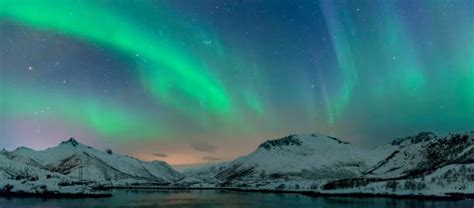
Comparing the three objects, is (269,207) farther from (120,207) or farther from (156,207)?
(120,207)

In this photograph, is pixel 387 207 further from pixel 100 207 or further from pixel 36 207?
pixel 36 207

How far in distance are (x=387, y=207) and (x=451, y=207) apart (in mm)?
16718

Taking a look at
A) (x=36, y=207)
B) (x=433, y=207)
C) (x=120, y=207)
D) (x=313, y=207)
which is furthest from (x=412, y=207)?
(x=36, y=207)

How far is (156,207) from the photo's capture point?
152875 millimetres

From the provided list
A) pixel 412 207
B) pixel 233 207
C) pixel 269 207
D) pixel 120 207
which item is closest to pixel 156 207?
pixel 120 207

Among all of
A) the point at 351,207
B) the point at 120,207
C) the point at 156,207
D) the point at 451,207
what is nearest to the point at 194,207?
the point at 156,207

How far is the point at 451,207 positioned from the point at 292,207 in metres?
42.5

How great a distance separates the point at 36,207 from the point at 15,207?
6.00 meters

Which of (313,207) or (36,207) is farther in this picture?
(313,207)

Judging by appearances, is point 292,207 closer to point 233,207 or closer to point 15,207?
point 233,207

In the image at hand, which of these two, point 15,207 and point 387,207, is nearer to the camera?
point 15,207

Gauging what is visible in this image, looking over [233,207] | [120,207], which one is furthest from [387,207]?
[120,207]

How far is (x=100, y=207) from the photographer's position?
14912 centimetres

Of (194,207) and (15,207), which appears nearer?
(15,207)
